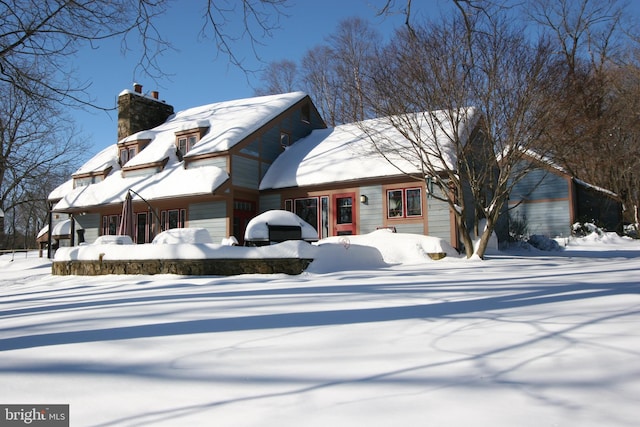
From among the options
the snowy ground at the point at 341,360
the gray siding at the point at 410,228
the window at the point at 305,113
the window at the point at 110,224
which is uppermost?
the window at the point at 305,113

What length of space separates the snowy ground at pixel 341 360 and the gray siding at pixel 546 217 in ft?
66.9

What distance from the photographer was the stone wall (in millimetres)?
10188

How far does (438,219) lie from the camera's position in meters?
15.4

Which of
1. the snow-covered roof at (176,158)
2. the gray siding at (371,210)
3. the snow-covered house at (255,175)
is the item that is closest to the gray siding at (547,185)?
the snow-covered house at (255,175)

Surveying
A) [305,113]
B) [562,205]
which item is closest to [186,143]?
[305,113]

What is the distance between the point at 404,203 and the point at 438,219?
1268mm

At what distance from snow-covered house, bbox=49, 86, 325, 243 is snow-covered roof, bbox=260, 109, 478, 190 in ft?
3.35

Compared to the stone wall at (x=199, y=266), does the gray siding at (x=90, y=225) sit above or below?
above

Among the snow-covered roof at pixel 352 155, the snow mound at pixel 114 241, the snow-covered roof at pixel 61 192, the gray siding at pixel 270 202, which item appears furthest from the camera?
the snow-covered roof at pixel 61 192

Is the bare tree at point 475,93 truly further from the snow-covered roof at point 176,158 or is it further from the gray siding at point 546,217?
the gray siding at point 546,217

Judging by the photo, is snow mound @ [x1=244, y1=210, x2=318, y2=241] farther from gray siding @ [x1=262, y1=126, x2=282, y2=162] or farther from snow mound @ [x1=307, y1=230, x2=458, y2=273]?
gray siding @ [x1=262, y1=126, x2=282, y2=162]

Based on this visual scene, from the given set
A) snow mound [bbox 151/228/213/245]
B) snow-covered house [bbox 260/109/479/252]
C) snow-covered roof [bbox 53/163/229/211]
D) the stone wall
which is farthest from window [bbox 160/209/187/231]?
the stone wall

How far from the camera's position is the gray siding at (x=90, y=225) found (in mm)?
21625

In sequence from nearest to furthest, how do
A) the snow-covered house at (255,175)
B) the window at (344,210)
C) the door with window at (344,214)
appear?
the snow-covered house at (255,175) < the door with window at (344,214) < the window at (344,210)
